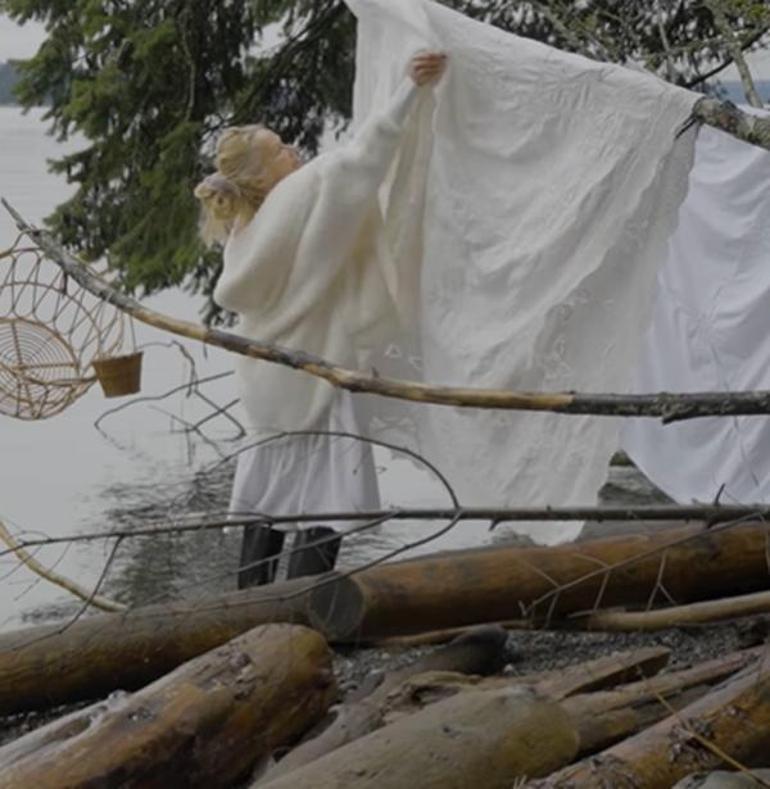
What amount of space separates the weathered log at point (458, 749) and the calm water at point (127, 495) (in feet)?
3.41

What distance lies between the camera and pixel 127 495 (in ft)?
31.6

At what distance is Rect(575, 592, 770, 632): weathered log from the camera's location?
17.6ft

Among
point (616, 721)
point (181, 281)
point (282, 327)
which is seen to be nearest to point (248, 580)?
point (282, 327)

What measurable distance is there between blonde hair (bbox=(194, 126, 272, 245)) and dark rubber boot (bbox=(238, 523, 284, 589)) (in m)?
0.97

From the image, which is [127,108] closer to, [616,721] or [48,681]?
[48,681]

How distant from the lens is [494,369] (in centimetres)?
538

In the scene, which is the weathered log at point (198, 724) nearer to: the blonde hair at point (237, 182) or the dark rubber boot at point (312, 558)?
the dark rubber boot at point (312, 558)

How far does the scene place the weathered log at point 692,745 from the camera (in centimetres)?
385

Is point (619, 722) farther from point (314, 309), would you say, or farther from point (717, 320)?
point (717, 320)

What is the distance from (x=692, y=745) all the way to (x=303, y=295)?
2173 mm

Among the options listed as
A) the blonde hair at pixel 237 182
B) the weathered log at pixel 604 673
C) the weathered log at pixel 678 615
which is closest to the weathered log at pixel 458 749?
the weathered log at pixel 604 673

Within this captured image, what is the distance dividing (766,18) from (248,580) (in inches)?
93.1

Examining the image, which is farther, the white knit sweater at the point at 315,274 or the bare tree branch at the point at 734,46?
the bare tree branch at the point at 734,46

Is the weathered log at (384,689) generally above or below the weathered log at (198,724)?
below
